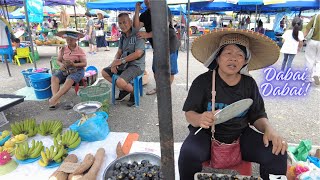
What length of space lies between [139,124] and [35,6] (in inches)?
219

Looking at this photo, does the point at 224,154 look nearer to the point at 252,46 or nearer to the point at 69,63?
the point at 252,46

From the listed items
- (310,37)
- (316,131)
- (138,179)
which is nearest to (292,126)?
(316,131)

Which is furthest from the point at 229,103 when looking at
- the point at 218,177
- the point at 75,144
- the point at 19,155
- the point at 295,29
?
the point at 295,29

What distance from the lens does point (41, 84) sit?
4.67 meters

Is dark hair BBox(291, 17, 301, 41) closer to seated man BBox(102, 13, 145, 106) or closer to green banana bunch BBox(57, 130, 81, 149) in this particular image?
seated man BBox(102, 13, 145, 106)

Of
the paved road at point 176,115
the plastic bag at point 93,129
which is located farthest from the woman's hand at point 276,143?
the plastic bag at point 93,129

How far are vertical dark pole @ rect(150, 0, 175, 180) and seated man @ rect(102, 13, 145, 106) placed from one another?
2897 mm

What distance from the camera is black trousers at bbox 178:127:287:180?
176cm

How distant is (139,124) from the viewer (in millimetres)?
3711

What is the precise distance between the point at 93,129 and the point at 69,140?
291mm

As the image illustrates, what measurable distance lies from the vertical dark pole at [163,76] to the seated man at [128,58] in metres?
2.90

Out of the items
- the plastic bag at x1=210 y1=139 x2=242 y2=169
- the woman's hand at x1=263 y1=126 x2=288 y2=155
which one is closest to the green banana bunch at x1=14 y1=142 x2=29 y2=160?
the plastic bag at x1=210 y1=139 x2=242 y2=169

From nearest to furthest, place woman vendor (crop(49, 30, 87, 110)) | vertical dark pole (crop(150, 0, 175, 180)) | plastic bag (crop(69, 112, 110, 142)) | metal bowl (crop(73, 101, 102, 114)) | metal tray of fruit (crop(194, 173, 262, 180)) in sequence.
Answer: vertical dark pole (crop(150, 0, 175, 180))
metal tray of fruit (crop(194, 173, 262, 180))
plastic bag (crop(69, 112, 110, 142))
metal bowl (crop(73, 101, 102, 114))
woman vendor (crop(49, 30, 87, 110))

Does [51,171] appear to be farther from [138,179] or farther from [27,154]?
[138,179]
